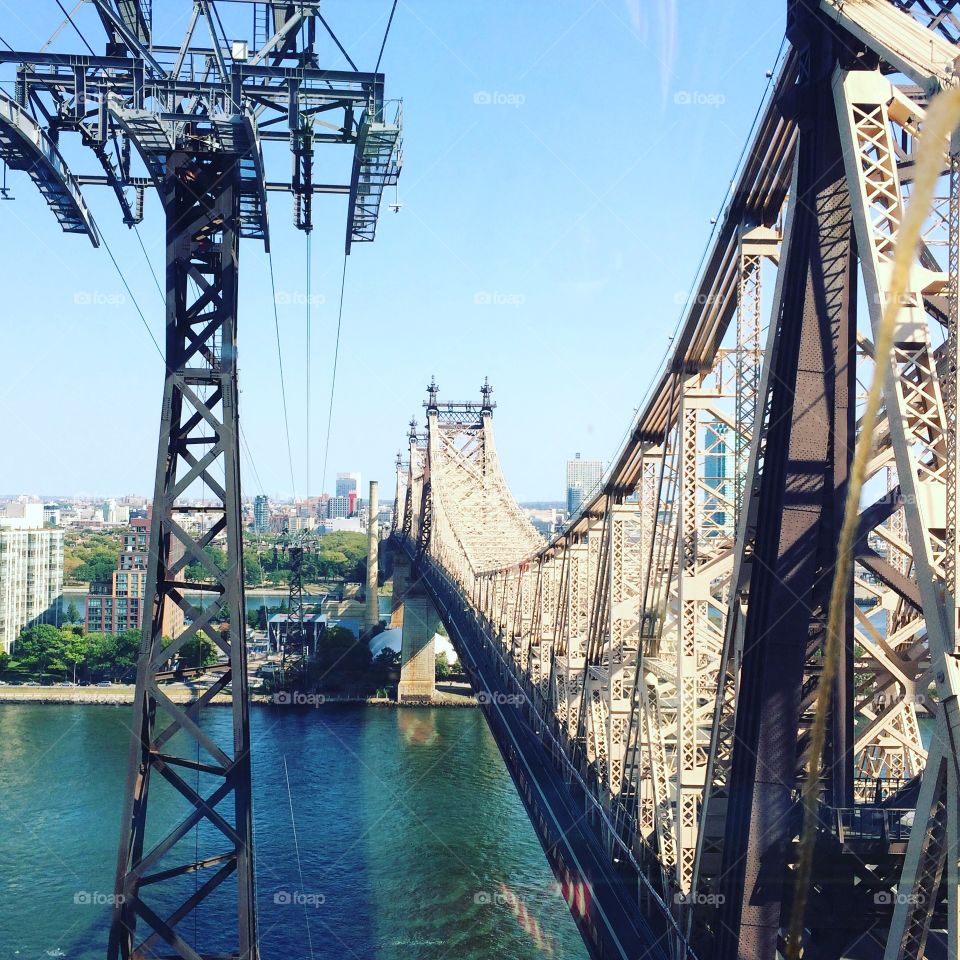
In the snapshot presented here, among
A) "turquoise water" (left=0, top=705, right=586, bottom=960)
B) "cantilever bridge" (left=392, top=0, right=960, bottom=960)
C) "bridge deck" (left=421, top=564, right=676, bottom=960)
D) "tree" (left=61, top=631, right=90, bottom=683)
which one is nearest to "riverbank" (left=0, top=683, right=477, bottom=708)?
"tree" (left=61, top=631, right=90, bottom=683)

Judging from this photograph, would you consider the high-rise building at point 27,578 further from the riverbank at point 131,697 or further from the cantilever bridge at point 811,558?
the cantilever bridge at point 811,558

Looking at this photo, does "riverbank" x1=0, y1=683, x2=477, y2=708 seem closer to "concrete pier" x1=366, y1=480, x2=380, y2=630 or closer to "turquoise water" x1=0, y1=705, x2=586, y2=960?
"turquoise water" x1=0, y1=705, x2=586, y2=960

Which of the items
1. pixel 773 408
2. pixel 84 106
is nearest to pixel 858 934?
pixel 773 408

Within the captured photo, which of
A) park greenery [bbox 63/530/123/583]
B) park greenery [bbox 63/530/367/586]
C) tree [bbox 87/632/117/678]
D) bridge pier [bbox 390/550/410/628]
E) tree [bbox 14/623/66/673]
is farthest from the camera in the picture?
park greenery [bbox 63/530/367/586]

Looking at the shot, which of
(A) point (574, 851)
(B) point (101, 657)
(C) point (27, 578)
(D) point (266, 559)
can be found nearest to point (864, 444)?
(A) point (574, 851)

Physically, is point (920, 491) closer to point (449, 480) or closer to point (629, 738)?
point (629, 738)
